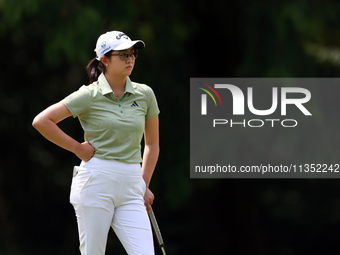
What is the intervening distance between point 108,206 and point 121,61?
0.64 meters

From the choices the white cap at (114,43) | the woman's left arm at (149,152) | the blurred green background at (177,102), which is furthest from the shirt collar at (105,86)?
the blurred green background at (177,102)

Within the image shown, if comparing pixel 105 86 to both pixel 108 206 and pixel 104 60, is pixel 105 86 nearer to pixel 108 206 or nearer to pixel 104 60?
pixel 104 60

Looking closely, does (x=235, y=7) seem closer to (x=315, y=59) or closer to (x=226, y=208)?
(x=315, y=59)

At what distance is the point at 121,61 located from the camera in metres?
2.32

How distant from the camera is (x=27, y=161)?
5430 mm

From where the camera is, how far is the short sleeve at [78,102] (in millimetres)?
2275

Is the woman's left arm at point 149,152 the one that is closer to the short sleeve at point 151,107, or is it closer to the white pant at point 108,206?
the short sleeve at point 151,107

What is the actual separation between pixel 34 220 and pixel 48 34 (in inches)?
82.4

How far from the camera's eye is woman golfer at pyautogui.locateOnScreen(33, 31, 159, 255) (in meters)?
2.28

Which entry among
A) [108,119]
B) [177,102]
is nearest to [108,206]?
[108,119]

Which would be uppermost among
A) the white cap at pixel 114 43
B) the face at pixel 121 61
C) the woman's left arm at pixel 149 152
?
the white cap at pixel 114 43

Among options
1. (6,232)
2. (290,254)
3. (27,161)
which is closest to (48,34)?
(27,161)

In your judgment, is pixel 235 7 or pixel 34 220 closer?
pixel 235 7

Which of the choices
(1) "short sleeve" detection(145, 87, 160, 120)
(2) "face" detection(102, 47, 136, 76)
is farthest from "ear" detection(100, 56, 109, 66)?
(1) "short sleeve" detection(145, 87, 160, 120)
